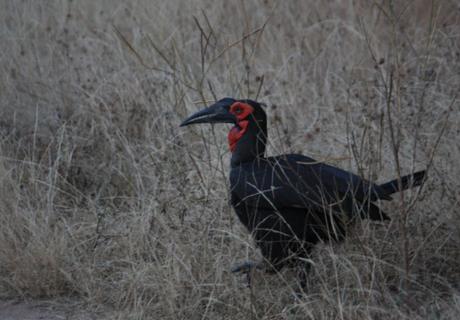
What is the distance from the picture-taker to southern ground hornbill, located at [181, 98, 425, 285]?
3797 millimetres

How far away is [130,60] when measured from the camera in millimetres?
6289

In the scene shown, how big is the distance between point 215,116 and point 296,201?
A: 25.8 inches

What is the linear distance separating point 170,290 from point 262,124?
96 cm

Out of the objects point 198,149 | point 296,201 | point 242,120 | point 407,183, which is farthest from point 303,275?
point 198,149

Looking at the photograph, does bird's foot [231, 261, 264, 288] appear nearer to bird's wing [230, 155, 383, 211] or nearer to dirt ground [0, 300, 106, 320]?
bird's wing [230, 155, 383, 211]

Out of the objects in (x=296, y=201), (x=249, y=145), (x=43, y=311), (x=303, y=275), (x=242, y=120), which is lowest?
(x=43, y=311)

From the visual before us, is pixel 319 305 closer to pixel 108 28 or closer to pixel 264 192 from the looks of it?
pixel 264 192

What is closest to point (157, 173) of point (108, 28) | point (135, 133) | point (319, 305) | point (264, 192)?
point (135, 133)

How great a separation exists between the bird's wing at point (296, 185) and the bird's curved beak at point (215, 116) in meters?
A: 0.30

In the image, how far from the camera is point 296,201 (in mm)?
3840

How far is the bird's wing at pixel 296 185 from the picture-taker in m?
3.80

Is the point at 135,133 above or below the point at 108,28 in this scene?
below

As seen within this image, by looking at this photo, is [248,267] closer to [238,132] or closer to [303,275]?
[303,275]

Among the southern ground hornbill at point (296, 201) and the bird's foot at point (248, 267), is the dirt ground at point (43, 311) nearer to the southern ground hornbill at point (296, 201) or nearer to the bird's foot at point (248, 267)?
the bird's foot at point (248, 267)
